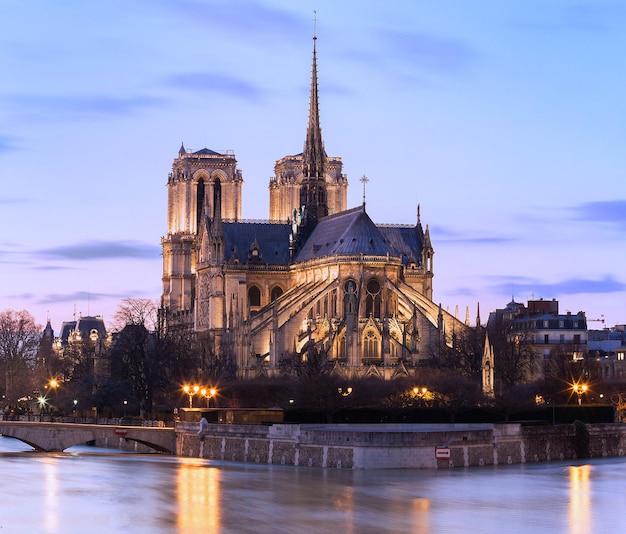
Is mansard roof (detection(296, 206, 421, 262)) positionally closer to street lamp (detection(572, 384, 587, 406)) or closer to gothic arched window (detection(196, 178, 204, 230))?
gothic arched window (detection(196, 178, 204, 230))

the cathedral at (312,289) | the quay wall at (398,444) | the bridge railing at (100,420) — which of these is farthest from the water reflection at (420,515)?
the cathedral at (312,289)

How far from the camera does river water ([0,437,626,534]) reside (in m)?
48.1

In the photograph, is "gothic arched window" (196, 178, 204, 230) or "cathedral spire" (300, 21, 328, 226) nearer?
"cathedral spire" (300, 21, 328, 226)

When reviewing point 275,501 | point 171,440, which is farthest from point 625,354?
point 275,501

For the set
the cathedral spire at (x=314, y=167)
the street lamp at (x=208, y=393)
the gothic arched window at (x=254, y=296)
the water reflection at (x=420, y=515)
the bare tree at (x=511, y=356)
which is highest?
the cathedral spire at (x=314, y=167)

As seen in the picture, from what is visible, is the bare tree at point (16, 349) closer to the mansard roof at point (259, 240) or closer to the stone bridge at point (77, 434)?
the mansard roof at point (259, 240)

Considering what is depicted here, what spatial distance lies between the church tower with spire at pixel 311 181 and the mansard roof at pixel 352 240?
268cm

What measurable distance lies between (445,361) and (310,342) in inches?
353

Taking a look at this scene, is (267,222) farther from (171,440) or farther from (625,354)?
(171,440)

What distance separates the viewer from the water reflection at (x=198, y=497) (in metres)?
47.8

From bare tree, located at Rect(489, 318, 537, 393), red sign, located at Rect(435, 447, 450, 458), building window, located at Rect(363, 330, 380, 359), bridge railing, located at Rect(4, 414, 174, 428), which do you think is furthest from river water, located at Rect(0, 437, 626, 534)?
building window, located at Rect(363, 330, 380, 359)

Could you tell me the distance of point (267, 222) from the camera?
127688 mm

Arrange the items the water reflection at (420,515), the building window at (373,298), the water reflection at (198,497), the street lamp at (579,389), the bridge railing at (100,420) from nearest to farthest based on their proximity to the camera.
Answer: the water reflection at (420,515)
the water reflection at (198,497)
the bridge railing at (100,420)
the street lamp at (579,389)
the building window at (373,298)

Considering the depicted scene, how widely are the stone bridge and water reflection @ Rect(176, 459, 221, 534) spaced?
20.6ft
